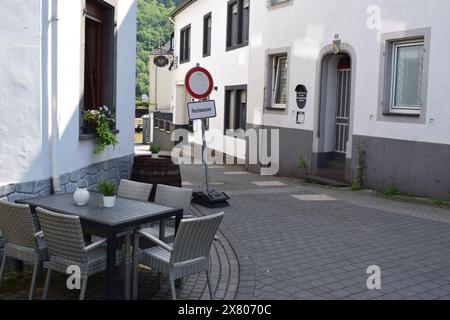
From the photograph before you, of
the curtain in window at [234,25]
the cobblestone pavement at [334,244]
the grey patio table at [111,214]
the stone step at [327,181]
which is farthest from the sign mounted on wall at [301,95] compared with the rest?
the grey patio table at [111,214]

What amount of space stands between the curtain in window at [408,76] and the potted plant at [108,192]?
23.3ft

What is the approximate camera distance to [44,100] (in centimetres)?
606

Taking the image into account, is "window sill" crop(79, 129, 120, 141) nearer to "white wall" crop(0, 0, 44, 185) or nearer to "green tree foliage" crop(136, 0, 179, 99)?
"white wall" crop(0, 0, 44, 185)

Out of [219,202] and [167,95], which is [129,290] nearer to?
[219,202]

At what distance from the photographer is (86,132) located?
7.39 m

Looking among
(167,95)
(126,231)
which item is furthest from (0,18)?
(167,95)

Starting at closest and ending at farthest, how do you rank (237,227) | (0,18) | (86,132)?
1. (0,18)
2. (86,132)
3. (237,227)

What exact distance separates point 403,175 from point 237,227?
4249 mm

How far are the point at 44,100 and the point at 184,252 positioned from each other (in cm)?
259

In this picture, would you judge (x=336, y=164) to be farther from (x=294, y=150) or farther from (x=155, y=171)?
(x=155, y=171)

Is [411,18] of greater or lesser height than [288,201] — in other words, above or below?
above

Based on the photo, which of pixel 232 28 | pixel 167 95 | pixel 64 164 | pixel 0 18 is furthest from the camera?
pixel 167 95

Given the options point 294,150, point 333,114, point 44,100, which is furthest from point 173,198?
point 294,150

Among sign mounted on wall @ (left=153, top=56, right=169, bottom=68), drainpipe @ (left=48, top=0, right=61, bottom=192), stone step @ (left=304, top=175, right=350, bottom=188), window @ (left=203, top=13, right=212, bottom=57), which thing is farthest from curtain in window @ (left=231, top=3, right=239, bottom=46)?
drainpipe @ (left=48, top=0, right=61, bottom=192)
